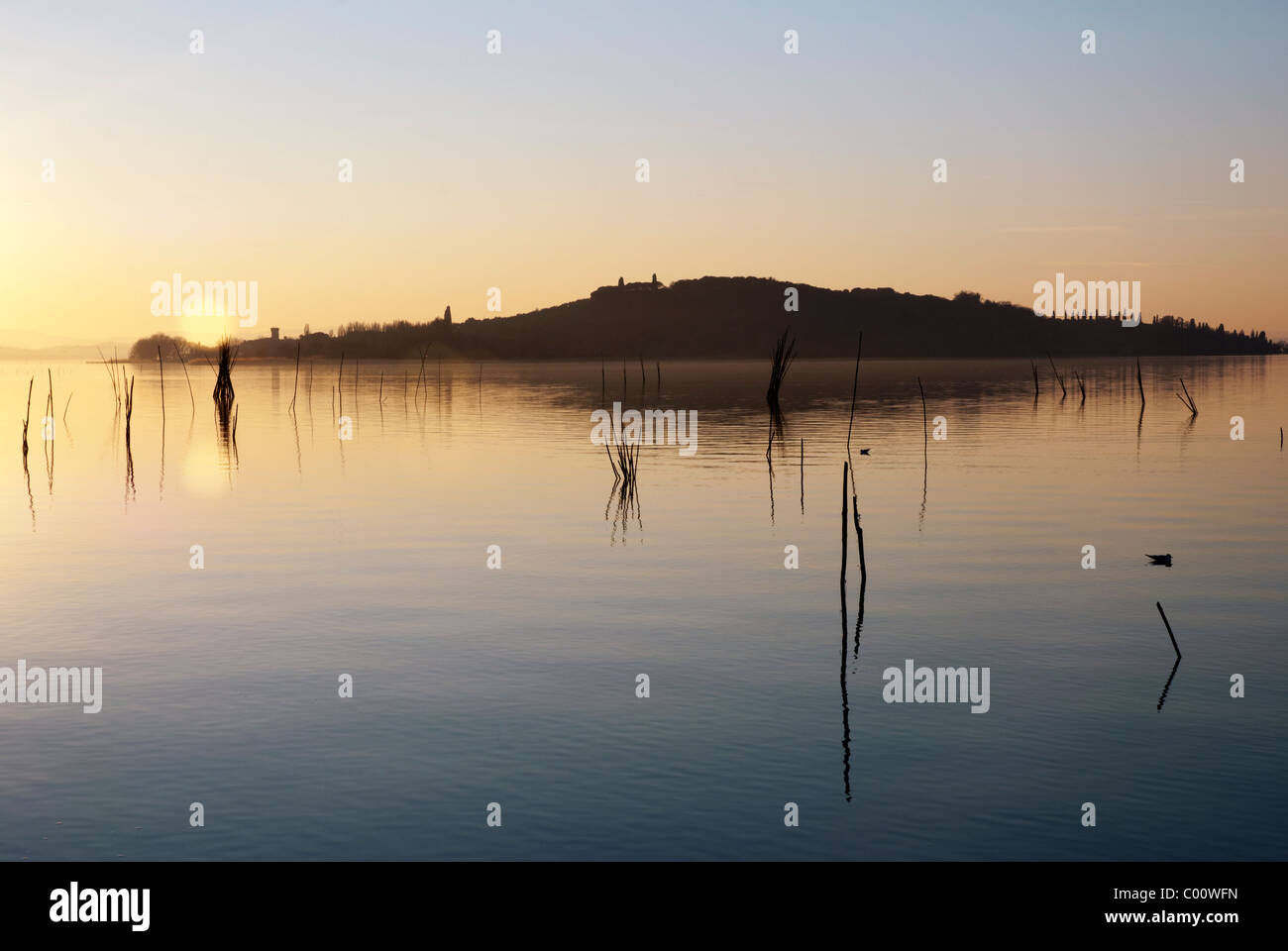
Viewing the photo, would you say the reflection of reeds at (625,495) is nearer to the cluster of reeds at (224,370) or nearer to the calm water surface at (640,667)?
the calm water surface at (640,667)

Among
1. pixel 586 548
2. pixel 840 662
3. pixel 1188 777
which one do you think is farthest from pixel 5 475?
pixel 1188 777

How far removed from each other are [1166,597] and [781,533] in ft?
24.2

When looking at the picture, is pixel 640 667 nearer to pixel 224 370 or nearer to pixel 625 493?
pixel 625 493

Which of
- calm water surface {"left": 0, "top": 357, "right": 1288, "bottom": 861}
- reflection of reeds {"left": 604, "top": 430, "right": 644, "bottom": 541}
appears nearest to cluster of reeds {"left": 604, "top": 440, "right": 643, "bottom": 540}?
reflection of reeds {"left": 604, "top": 430, "right": 644, "bottom": 541}

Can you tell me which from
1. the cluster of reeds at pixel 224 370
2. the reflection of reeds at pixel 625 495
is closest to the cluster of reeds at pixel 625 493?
the reflection of reeds at pixel 625 495

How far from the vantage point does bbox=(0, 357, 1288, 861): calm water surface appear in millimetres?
9742

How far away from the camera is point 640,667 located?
47.0 feet

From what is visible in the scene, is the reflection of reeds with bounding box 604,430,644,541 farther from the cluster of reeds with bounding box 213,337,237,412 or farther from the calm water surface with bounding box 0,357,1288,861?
the cluster of reeds with bounding box 213,337,237,412

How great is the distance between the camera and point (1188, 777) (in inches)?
421

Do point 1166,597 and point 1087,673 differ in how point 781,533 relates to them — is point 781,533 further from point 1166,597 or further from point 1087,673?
point 1087,673

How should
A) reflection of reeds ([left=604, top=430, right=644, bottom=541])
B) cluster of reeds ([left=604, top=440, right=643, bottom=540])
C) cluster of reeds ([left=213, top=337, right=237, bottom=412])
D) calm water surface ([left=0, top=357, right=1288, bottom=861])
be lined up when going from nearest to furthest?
calm water surface ([left=0, top=357, right=1288, bottom=861]) < reflection of reeds ([left=604, top=430, right=644, bottom=541]) < cluster of reeds ([left=604, top=440, right=643, bottom=540]) < cluster of reeds ([left=213, top=337, right=237, bottom=412])

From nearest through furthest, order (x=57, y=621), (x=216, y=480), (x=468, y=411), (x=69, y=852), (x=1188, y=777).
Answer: (x=69, y=852) < (x=1188, y=777) < (x=57, y=621) < (x=216, y=480) < (x=468, y=411)

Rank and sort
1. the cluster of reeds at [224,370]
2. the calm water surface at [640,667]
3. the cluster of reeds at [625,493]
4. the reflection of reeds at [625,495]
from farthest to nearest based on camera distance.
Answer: the cluster of reeds at [224,370] < the cluster of reeds at [625,493] < the reflection of reeds at [625,495] < the calm water surface at [640,667]

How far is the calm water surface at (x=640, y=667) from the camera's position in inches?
384
